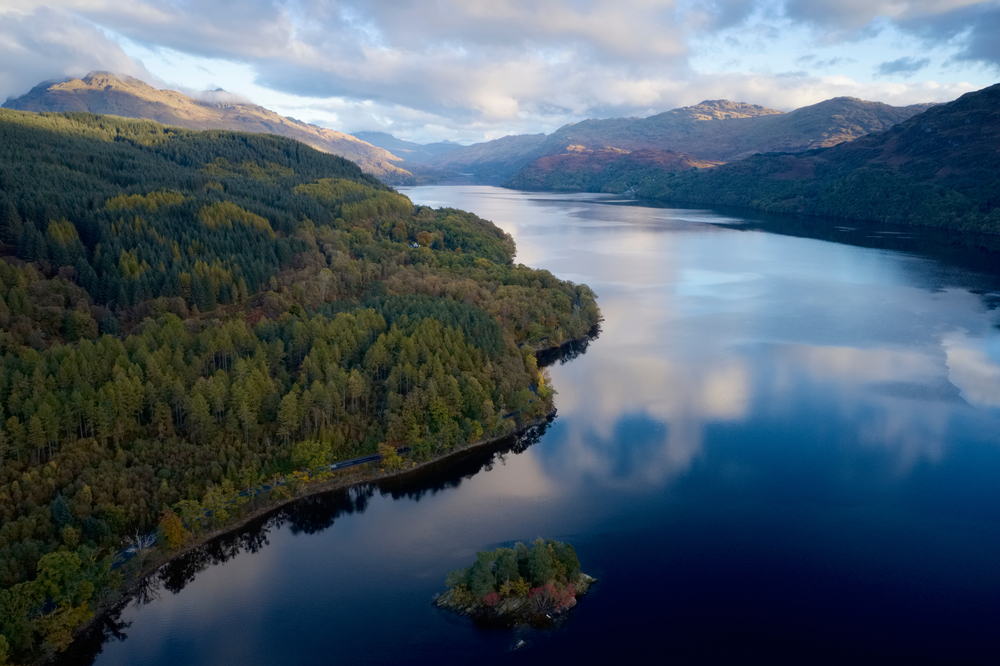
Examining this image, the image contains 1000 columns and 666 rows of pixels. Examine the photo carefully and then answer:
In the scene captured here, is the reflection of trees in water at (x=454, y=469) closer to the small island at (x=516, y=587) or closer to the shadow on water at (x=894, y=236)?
the small island at (x=516, y=587)

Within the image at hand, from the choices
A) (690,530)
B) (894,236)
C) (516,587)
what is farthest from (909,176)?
(516,587)

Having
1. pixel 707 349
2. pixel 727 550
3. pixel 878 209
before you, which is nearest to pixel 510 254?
pixel 707 349

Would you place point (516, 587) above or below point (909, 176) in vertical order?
below

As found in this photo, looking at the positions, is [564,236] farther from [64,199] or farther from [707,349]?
[64,199]

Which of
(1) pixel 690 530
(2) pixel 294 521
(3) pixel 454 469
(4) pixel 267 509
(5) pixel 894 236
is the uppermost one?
(5) pixel 894 236

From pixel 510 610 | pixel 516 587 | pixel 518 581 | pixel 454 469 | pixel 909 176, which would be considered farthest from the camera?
pixel 909 176

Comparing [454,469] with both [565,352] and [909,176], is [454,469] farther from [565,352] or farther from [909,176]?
[909,176]

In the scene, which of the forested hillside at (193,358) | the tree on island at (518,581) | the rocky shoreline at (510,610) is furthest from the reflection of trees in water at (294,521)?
the rocky shoreline at (510,610)
